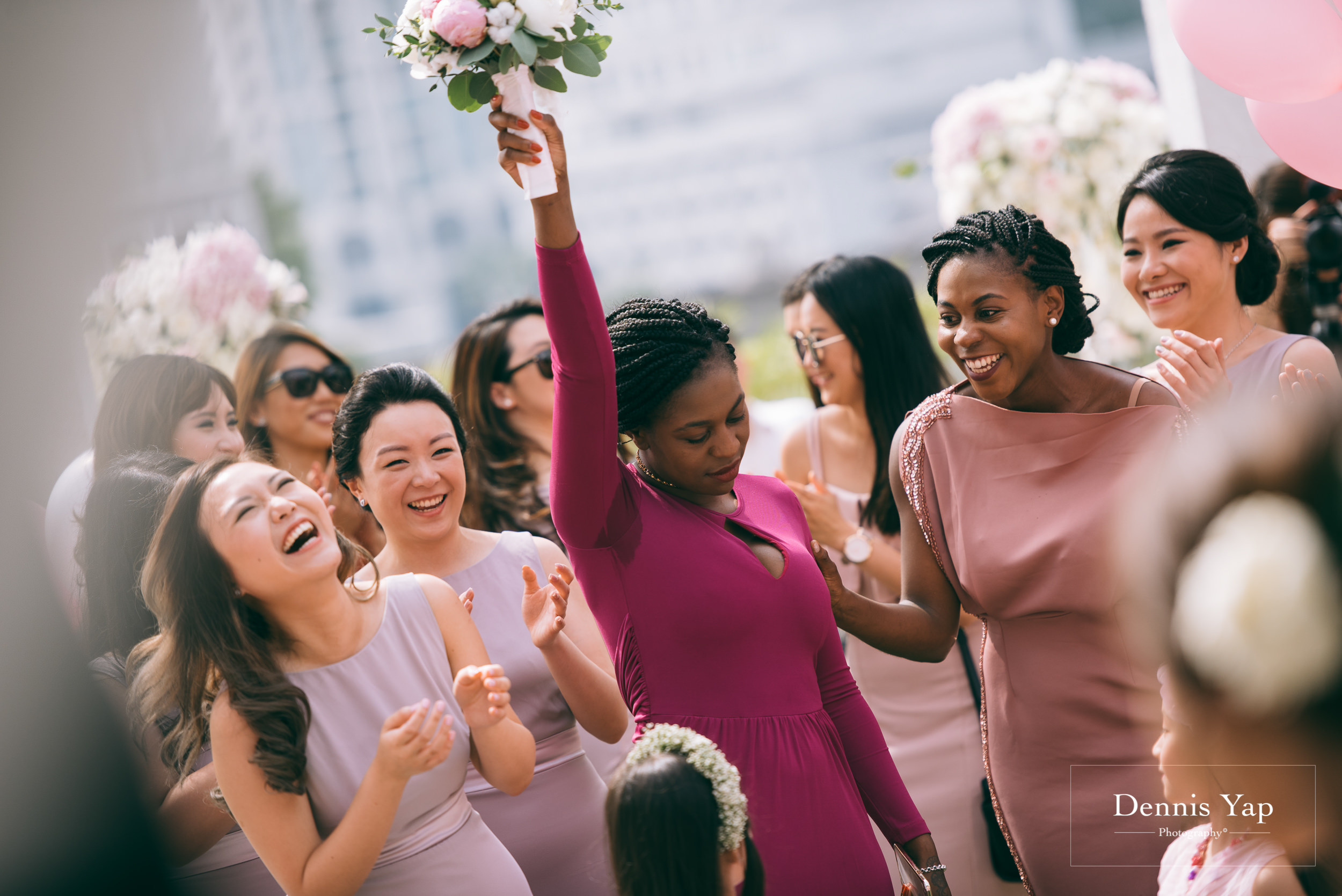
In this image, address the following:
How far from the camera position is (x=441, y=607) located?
2.35 metres

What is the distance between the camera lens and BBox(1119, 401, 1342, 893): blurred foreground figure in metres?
0.90

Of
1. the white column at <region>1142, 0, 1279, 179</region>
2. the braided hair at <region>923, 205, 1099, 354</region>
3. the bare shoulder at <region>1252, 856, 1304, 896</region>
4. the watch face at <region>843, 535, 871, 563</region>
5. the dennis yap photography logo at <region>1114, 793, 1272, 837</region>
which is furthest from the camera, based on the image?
the white column at <region>1142, 0, 1279, 179</region>

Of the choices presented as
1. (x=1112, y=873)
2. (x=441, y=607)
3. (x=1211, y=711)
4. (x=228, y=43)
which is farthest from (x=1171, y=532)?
(x=228, y=43)

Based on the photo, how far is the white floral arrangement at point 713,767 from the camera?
1.61m

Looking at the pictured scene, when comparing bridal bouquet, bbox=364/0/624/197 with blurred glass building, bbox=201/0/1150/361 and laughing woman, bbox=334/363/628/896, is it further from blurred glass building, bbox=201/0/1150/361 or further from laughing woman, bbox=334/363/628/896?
blurred glass building, bbox=201/0/1150/361

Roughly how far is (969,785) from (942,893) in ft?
4.01

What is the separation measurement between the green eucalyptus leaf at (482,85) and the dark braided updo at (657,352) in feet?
1.55

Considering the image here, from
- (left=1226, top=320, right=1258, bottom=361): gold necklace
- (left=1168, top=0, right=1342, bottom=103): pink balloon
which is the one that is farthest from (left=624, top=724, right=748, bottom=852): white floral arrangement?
(left=1168, top=0, right=1342, bottom=103): pink balloon

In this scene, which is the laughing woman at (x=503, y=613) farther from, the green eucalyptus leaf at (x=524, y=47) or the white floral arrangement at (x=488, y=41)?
the green eucalyptus leaf at (x=524, y=47)

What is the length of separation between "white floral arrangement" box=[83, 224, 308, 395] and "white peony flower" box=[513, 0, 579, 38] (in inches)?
127

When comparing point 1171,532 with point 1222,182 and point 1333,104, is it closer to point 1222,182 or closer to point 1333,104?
point 1222,182

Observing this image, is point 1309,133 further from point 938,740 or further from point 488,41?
point 488,41

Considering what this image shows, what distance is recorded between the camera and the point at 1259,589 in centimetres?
91

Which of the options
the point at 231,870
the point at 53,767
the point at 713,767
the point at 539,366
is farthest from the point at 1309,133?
the point at 231,870
